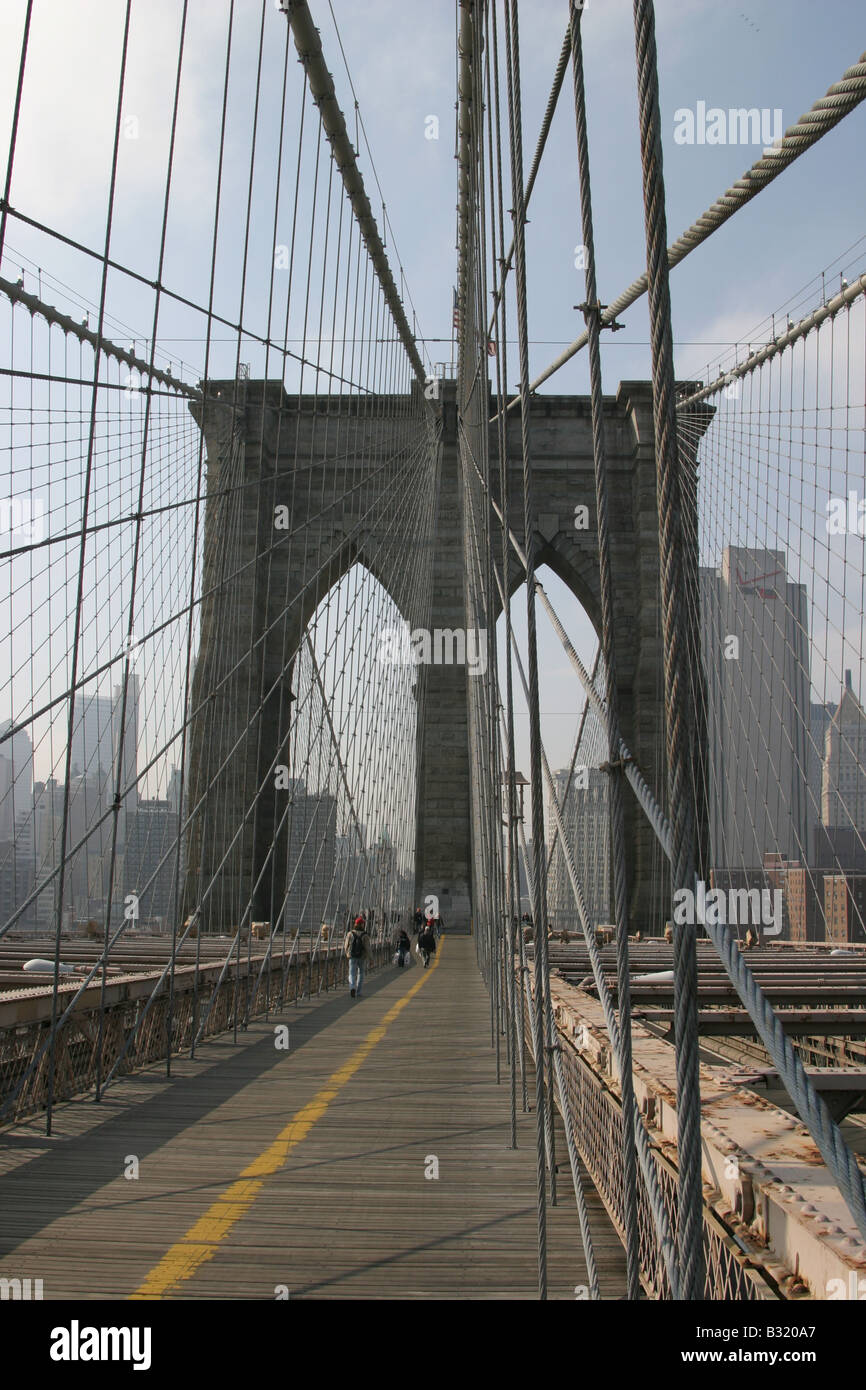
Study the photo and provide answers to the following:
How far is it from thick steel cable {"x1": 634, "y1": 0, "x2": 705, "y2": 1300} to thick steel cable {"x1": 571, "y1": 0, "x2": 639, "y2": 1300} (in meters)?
0.25

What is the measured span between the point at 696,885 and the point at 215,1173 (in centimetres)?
235

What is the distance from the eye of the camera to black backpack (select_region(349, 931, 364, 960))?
845 cm

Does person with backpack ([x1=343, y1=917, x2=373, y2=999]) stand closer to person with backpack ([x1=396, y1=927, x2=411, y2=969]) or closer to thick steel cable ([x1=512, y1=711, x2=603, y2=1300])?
person with backpack ([x1=396, y1=927, x2=411, y2=969])

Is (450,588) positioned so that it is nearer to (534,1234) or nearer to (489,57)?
(489,57)

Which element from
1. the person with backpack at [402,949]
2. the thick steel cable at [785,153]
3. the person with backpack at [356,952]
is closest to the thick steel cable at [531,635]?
the thick steel cable at [785,153]

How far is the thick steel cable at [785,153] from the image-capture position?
1589 mm

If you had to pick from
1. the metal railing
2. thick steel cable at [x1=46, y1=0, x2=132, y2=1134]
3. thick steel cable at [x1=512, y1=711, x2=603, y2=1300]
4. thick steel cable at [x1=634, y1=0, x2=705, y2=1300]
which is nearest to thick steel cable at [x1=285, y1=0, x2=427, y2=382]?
thick steel cable at [x1=46, y1=0, x2=132, y2=1134]

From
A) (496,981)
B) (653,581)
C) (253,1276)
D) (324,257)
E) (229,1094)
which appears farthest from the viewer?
(653,581)

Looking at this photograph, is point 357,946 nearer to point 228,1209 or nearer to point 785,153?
point 228,1209

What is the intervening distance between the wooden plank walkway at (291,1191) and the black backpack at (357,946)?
10.3 ft

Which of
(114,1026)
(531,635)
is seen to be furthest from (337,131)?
→ (531,635)

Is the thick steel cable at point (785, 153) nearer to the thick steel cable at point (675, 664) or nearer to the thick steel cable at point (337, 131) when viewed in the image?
the thick steel cable at point (675, 664)

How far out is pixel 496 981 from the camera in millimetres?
5758
